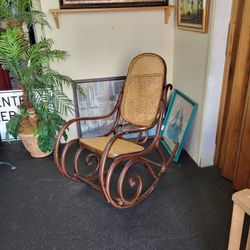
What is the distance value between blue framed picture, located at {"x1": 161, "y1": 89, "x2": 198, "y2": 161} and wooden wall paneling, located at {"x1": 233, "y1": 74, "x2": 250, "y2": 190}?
1.81 feet

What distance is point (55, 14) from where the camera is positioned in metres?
2.39

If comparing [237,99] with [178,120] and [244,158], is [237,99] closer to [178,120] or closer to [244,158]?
[244,158]

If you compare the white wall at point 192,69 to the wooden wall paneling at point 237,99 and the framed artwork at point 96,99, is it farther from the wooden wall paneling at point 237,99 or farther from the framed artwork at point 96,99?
the framed artwork at point 96,99

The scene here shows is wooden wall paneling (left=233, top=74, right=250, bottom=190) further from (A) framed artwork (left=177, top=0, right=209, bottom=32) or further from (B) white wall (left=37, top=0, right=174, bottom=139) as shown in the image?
(B) white wall (left=37, top=0, right=174, bottom=139)

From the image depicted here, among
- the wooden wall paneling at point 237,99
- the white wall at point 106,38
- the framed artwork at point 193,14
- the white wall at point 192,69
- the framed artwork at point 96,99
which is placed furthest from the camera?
the framed artwork at point 96,99

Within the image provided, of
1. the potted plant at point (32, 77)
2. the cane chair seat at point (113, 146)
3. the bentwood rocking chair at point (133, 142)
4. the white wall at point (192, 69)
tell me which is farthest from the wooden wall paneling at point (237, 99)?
the potted plant at point (32, 77)

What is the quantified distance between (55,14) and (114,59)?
0.69m

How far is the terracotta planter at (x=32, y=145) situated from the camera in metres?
2.58

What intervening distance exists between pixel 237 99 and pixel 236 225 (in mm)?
1140

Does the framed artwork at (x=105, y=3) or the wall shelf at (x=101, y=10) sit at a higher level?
the framed artwork at (x=105, y=3)

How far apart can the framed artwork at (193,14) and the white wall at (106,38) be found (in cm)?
20

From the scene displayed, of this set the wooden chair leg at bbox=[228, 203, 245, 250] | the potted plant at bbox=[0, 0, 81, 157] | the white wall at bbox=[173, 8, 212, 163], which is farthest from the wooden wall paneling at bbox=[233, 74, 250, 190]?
the potted plant at bbox=[0, 0, 81, 157]

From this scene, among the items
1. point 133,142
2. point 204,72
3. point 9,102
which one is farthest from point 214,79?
point 9,102

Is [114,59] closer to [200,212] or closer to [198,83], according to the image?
[198,83]
